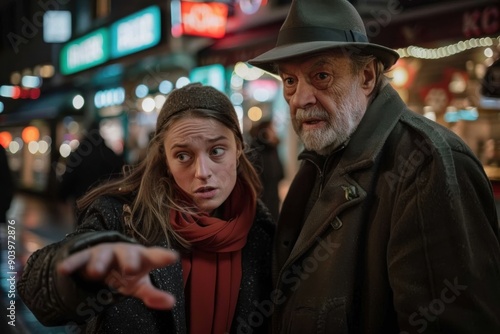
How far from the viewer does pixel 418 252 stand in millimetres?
1629

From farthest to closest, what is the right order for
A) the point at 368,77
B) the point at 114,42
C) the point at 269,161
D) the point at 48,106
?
the point at 48,106 < the point at 114,42 < the point at 269,161 < the point at 368,77

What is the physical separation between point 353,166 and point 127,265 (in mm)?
1020

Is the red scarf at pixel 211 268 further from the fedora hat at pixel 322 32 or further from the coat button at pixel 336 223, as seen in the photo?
the fedora hat at pixel 322 32

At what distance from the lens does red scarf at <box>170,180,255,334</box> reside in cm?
202

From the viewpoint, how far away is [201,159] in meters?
2.07

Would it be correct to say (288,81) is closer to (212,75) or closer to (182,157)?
(182,157)

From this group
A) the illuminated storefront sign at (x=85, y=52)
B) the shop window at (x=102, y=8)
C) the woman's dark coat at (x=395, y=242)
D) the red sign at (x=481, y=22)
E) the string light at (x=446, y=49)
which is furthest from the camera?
the shop window at (x=102, y=8)

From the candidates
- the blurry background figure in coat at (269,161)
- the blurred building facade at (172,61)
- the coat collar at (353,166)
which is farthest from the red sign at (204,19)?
the coat collar at (353,166)

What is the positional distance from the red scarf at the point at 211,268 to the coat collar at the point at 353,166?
0.27 m

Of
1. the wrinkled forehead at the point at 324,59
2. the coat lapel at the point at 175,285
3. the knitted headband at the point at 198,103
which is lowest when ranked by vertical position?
the coat lapel at the point at 175,285

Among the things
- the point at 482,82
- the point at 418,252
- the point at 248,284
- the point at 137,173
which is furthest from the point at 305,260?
the point at 482,82

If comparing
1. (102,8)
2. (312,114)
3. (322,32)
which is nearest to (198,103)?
(312,114)

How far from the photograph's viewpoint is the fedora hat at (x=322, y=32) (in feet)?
6.44

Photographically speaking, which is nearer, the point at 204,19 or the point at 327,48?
the point at 327,48
